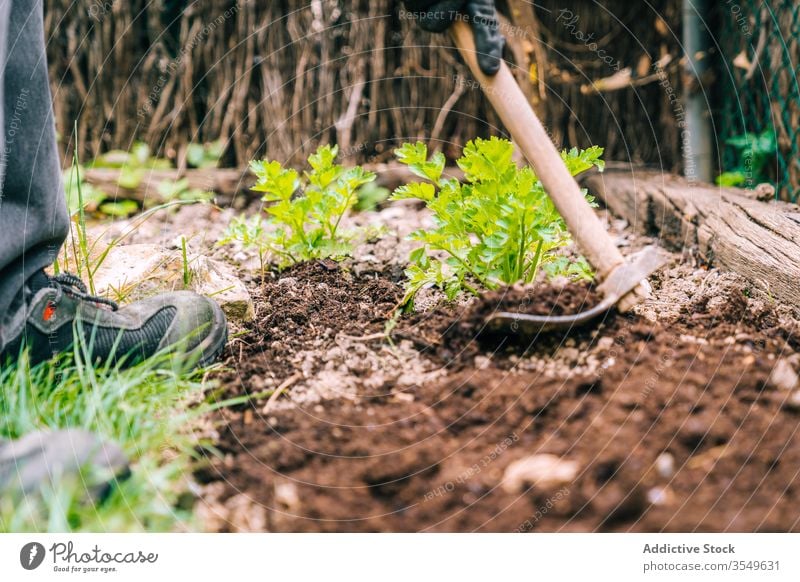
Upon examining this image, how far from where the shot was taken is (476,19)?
5.32 ft

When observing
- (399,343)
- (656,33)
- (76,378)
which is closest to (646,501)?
(399,343)

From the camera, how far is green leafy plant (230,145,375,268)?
1967 millimetres

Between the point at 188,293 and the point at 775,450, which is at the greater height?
the point at 188,293

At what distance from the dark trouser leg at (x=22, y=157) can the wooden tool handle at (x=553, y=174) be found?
98 cm

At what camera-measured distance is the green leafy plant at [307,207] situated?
1967mm

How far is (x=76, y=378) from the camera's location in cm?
141

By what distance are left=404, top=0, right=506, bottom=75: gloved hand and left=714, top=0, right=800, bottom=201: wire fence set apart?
4.14 feet

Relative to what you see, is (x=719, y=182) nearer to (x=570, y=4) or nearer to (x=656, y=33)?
(x=656, y=33)

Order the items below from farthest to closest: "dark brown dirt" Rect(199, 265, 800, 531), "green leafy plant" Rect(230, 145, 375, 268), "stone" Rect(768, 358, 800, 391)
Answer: "green leafy plant" Rect(230, 145, 375, 268)
"stone" Rect(768, 358, 800, 391)
"dark brown dirt" Rect(199, 265, 800, 531)

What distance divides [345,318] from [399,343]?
0.73 feet

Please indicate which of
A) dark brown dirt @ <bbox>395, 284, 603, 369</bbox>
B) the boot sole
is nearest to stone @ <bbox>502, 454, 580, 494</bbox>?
dark brown dirt @ <bbox>395, 284, 603, 369</bbox>

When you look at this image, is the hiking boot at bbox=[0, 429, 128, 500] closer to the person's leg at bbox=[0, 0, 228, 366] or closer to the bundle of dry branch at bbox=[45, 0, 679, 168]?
the person's leg at bbox=[0, 0, 228, 366]

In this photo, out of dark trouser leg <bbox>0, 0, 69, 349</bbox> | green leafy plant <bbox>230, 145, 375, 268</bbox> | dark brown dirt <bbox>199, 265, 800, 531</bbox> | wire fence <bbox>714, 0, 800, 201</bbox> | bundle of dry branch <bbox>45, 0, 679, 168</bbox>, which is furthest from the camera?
bundle of dry branch <bbox>45, 0, 679, 168</bbox>
